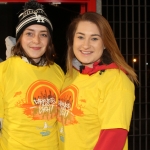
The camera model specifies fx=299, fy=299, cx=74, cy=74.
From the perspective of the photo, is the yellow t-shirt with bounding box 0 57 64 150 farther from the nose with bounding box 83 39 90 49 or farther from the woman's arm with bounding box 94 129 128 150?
the woman's arm with bounding box 94 129 128 150

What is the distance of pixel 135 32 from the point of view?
364 cm

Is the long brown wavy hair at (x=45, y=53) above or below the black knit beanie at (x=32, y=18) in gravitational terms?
below

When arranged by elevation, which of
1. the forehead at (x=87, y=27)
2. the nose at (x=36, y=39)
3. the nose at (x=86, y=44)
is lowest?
the nose at (x=86, y=44)

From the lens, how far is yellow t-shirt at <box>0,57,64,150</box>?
212 centimetres

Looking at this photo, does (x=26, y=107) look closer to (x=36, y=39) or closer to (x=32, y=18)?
(x=36, y=39)

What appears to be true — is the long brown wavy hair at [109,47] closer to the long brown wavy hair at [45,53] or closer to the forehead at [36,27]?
the forehead at [36,27]

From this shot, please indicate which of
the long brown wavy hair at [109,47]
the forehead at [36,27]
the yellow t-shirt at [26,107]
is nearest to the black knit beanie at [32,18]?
the forehead at [36,27]

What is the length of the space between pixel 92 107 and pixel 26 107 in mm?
502

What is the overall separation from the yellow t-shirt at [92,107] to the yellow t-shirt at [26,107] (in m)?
0.10

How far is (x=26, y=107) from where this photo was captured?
2123mm

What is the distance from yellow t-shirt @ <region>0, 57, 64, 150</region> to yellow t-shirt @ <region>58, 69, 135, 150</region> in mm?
105

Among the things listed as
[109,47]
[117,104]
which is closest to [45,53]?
[109,47]

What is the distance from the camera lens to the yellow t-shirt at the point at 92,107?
1.77 meters

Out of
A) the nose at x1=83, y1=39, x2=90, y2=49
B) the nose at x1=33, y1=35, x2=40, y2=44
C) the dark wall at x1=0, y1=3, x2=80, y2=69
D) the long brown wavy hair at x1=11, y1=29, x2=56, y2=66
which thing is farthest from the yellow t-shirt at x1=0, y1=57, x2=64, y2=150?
the dark wall at x1=0, y1=3, x2=80, y2=69
